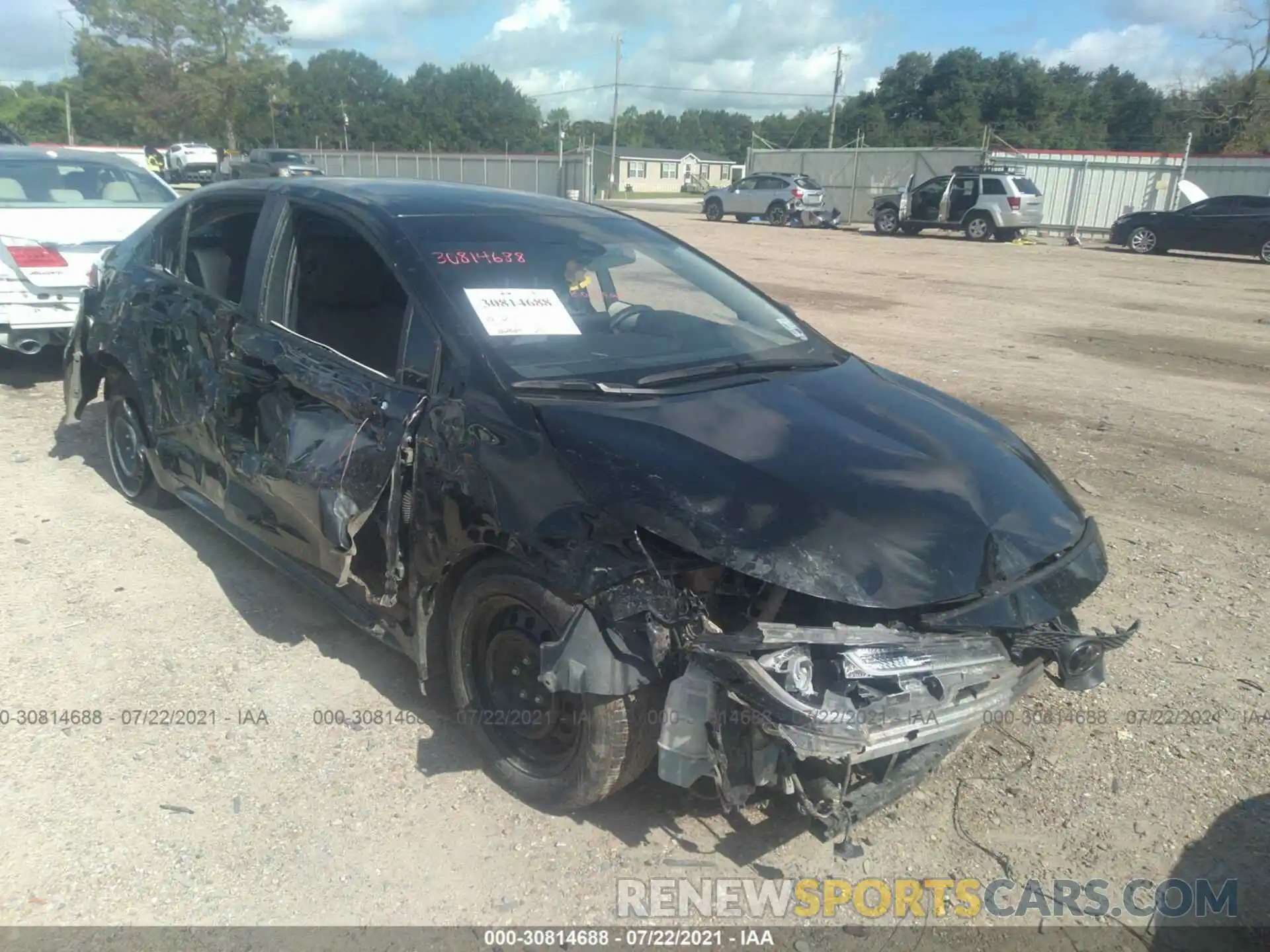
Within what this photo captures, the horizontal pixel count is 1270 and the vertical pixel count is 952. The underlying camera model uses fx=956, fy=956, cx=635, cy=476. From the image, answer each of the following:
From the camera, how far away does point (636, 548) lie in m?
2.56

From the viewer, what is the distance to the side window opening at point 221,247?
416cm

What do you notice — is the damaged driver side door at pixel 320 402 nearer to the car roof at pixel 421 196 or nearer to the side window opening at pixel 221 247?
the car roof at pixel 421 196

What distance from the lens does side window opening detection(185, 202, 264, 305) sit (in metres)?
4.16

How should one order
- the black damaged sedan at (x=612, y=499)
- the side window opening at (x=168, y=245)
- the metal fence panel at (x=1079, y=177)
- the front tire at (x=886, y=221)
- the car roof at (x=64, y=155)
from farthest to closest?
the front tire at (x=886, y=221)
the metal fence panel at (x=1079, y=177)
the car roof at (x=64, y=155)
the side window opening at (x=168, y=245)
the black damaged sedan at (x=612, y=499)

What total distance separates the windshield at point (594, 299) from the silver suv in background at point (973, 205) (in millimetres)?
23623

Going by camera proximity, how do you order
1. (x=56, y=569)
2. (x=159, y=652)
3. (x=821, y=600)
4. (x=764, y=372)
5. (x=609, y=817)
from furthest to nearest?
(x=56, y=569), (x=159, y=652), (x=764, y=372), (x=609, y=817), (x=821, y=600)

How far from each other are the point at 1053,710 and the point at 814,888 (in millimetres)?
1391

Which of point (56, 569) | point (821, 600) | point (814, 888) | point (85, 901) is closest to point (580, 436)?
point (821, 600)

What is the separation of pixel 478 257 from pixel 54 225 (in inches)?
240

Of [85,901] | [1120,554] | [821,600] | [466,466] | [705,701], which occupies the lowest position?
[85,901]

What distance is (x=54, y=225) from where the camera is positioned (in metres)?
7.76

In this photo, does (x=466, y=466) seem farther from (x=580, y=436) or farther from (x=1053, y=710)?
(x=1053, y=710)

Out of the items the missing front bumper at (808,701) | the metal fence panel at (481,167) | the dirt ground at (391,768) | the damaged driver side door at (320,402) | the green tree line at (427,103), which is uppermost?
the green tree line at (427,103)

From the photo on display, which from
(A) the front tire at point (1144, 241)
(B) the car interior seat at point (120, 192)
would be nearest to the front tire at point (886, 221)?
(A) the front tire at point (1144, 241)
